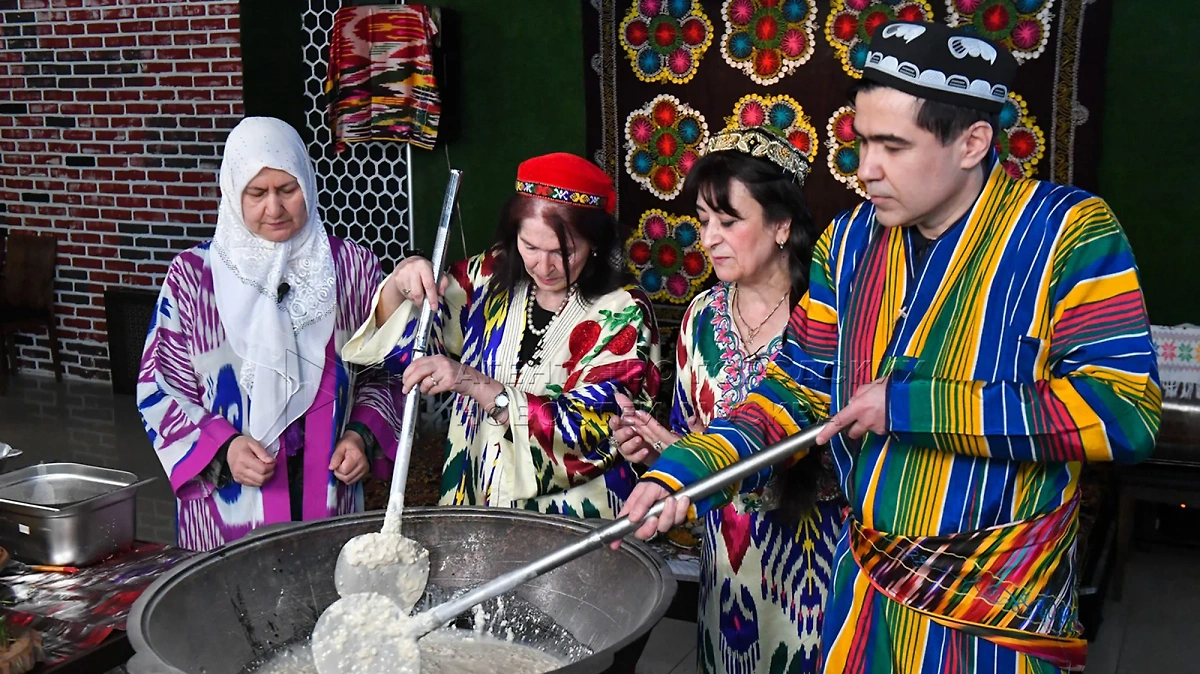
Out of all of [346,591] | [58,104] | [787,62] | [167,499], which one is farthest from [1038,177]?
[58,104]

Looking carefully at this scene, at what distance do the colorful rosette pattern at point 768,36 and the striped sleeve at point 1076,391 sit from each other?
3.22 meters

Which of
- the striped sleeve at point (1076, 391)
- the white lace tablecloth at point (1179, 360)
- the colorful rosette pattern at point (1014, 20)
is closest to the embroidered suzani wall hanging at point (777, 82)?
the colorful rosette pattern at point (1014, 20)

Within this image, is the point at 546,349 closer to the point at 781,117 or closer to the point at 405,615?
the point at 405,615

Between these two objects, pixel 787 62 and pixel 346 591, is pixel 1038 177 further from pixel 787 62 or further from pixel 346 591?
pixel 346 591

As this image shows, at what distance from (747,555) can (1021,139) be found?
105 inches

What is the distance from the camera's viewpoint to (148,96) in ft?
19.4

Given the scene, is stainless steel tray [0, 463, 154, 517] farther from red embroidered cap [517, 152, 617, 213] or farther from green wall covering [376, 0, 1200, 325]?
green wall covering [376, 0, 1200, 325]

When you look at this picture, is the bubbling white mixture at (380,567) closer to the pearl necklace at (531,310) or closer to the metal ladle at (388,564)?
the metal ladle at (388,564)

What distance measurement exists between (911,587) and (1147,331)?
46 centimetres

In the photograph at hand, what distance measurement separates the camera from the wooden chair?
6.26 meters

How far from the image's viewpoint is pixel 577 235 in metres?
2.17

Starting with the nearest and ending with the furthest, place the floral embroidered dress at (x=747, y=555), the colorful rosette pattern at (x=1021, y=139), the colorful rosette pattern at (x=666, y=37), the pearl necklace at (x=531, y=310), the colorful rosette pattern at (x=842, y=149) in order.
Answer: the floral embroidered dress at (x=747, y=555) < the pearl necklace at (x=531, y=310) < the colorful rosette pattern at (x=1021, y=139) < the colorful rosette pattern at (x=842, y=149) < the colorful rosette pattern at (x=666, y=37)

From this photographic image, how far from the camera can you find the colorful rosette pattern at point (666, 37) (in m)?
4.61

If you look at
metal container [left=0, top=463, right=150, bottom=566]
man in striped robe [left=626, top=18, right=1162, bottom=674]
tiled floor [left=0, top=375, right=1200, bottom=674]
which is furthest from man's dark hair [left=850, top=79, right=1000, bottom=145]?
tiled floor [left=0, top=375, right=1200, bottom=674]
